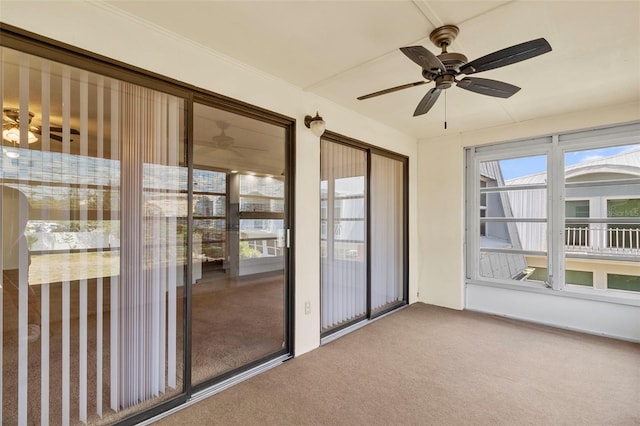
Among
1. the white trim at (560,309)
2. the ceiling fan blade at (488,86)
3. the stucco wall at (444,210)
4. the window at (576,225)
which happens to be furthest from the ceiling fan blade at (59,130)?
the window at (576,225)

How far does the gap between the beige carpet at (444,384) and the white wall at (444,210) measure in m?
1.14

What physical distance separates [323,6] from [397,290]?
393 cm

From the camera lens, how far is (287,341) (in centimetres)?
303

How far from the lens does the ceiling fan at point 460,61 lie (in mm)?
1729

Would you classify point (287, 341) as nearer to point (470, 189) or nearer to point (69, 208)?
point (69, 208)

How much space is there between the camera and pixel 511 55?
5.87ft

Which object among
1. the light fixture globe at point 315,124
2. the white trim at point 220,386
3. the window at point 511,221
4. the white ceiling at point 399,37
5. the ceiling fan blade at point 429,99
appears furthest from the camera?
the window at point 511,221

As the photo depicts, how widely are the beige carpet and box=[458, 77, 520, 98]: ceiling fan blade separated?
2.33 m

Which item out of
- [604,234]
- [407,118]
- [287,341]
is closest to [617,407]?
[604,234]

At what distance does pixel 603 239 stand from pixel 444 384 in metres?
2.88

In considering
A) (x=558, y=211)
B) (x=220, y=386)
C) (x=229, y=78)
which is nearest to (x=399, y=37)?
(x=229, y=78)

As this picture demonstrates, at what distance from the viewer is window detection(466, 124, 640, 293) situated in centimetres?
356

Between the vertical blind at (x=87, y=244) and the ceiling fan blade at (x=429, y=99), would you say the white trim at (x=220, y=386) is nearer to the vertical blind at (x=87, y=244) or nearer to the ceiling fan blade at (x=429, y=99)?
the vertical blind at (x=87, y=244)

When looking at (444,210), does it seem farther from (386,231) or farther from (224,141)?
(224,141)
